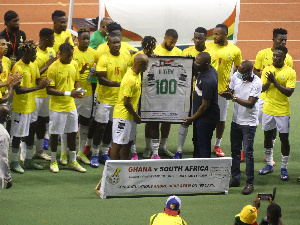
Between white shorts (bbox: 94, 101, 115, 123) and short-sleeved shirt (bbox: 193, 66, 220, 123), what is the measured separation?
160cm

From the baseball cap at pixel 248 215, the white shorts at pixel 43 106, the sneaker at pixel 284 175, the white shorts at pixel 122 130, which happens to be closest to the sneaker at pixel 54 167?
the white shorts at pixel 43 106

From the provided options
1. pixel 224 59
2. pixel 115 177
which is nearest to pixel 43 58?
pixel 115 177

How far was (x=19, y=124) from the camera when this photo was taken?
10797 mm

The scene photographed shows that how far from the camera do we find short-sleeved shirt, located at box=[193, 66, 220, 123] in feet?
33.4

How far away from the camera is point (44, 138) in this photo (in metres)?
12.4

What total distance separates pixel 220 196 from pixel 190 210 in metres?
0.75

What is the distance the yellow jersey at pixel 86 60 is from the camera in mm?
11578

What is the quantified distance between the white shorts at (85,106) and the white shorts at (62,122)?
31.1 inches

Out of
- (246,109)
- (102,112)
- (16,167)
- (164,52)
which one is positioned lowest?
(16,167)

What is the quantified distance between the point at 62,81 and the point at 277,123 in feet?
10.9

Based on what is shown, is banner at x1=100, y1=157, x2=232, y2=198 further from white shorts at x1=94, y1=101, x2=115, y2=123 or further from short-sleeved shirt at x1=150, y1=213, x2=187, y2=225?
short-sleeved shirt at x1=150, y1=213, x2=187, y2=225

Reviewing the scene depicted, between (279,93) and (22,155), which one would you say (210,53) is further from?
(22,155)

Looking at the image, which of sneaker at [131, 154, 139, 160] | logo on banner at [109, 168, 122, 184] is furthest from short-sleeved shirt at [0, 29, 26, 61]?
logo on banner at [109, 168, 122, 184]

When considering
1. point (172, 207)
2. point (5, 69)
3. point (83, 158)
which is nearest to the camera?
point (172, 207)
